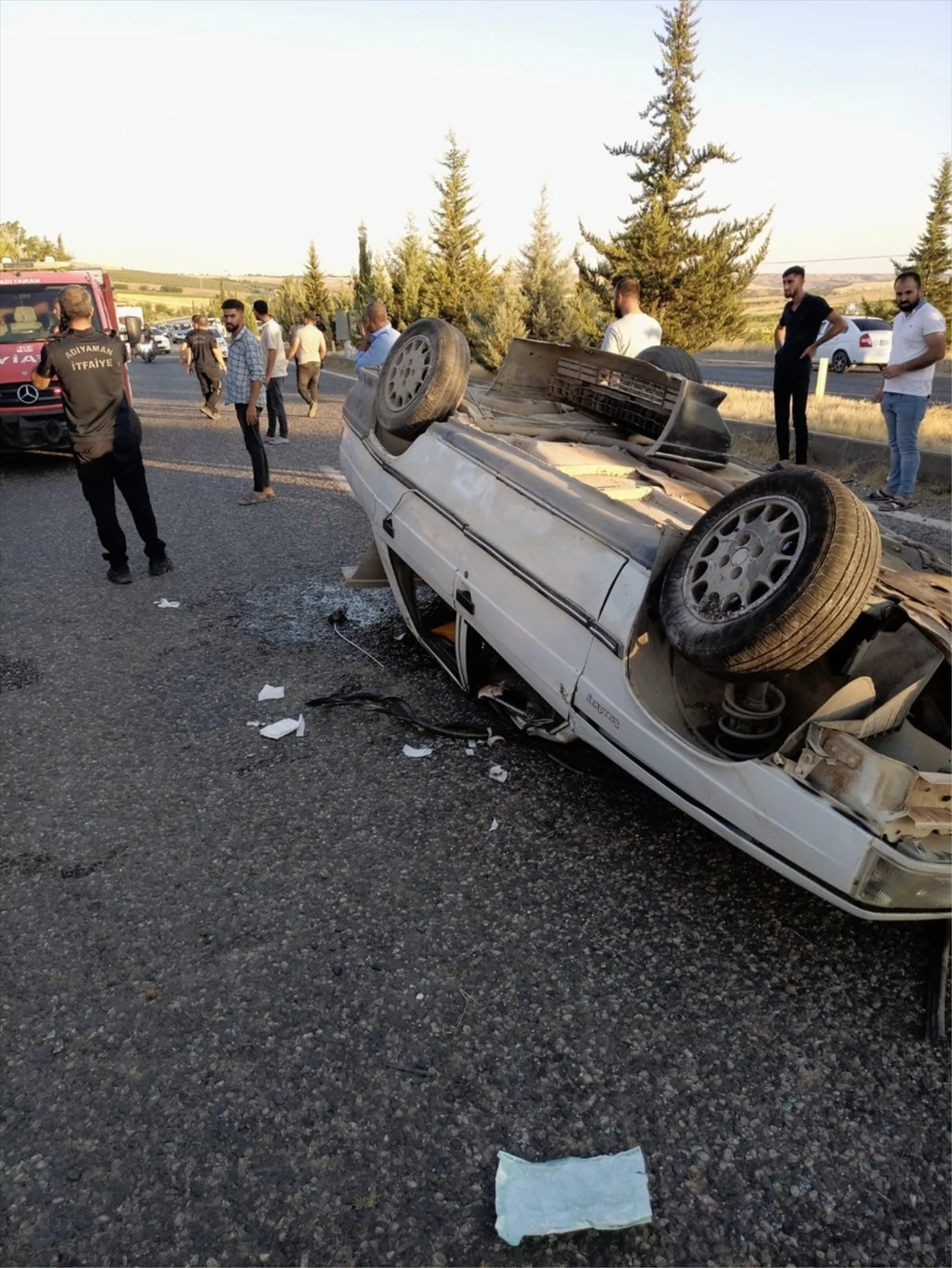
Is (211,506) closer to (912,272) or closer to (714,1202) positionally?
(912,272)

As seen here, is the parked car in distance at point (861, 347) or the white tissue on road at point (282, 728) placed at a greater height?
the parked car in distance at point (861, 347)

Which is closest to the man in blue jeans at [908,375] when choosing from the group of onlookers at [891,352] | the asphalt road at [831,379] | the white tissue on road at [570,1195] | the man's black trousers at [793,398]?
the group of onlookers at [891,352]

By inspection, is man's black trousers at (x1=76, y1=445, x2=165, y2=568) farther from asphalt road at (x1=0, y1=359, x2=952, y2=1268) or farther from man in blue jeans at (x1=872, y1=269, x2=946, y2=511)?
man in blue jeans at (x1=872, y1=269, x2=946, y2=511)

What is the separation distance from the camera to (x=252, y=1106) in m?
2.05

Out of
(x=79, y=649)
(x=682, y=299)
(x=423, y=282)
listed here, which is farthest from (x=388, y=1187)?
(x=423, y=282)

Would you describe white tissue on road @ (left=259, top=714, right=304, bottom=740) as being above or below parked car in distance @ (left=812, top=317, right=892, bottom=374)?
below

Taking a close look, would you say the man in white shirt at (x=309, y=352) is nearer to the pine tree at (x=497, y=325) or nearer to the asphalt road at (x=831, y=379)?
the pine tree at (x=497, y=325)

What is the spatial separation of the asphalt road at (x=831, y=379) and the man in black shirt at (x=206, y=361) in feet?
31.1

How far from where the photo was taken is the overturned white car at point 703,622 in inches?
88.4

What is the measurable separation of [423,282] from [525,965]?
1095 inches

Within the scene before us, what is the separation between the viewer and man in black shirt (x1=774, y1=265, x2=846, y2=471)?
7.63 meters

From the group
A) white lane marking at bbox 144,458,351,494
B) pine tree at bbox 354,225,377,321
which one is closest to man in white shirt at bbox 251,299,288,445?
white lane marking at bbox 144,458,351,494

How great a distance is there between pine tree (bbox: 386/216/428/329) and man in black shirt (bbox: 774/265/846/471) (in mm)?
20649

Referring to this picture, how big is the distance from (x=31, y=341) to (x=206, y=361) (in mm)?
4441
